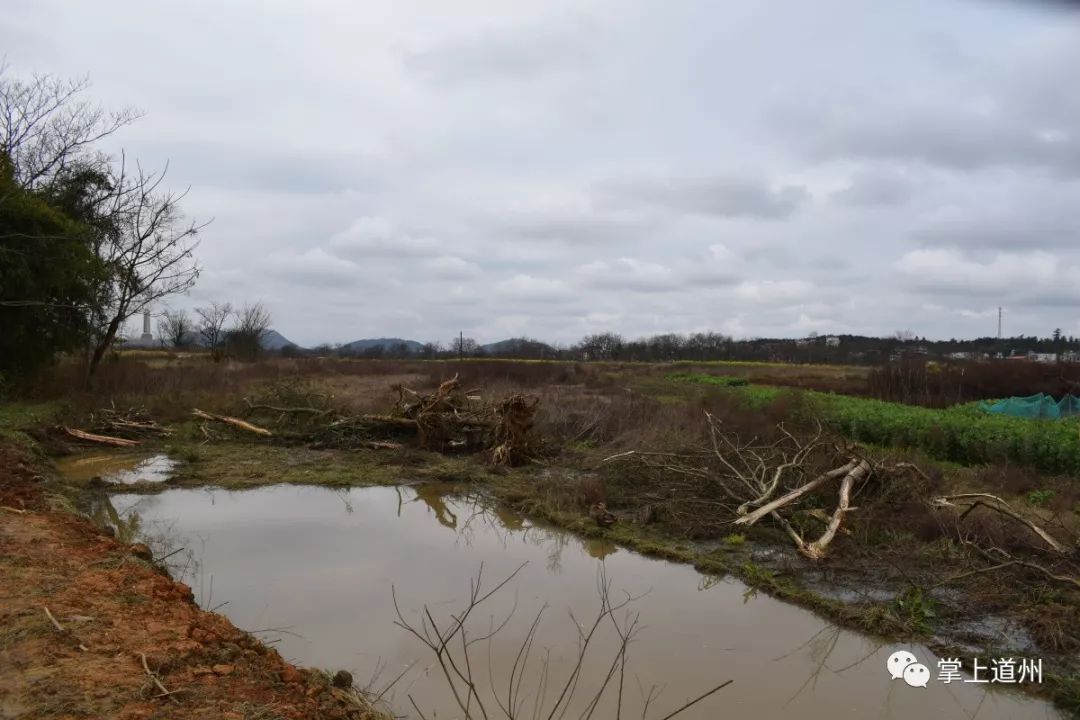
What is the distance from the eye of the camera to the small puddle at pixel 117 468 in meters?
12.8

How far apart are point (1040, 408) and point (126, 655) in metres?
22.5

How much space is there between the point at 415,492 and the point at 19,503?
5742 millimetres

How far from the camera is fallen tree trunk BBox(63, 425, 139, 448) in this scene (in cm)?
1586

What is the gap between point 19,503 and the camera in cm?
870

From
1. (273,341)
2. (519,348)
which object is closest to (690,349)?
(519,348)

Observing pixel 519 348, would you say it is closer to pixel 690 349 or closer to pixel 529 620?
pixel 690 349

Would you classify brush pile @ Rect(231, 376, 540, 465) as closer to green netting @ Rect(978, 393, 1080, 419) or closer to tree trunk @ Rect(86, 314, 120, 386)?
tree trunk @ Rect(86, 314, 120, 386)

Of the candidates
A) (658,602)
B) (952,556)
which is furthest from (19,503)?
(952,556)

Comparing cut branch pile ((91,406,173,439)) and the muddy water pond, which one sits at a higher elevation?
cut branch pile ((91,406,173,439))
